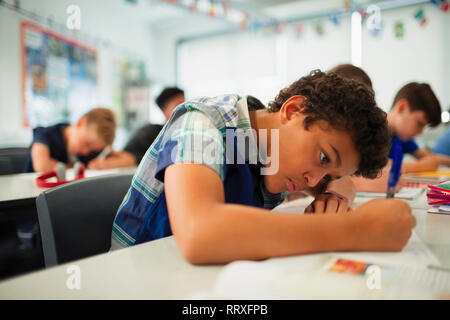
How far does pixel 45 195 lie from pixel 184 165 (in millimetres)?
369

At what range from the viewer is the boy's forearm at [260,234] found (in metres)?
0.49

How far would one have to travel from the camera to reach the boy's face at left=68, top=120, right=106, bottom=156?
2.27 meters

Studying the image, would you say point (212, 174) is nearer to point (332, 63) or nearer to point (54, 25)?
point (54, 25)

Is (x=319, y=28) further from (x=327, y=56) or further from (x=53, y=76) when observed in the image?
(x=53, y=76)

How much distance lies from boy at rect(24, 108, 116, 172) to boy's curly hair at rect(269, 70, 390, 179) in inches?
71.8

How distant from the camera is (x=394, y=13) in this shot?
4.26 metres

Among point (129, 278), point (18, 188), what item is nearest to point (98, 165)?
point (18, 188)

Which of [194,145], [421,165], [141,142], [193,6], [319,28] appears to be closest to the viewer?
[194,145]

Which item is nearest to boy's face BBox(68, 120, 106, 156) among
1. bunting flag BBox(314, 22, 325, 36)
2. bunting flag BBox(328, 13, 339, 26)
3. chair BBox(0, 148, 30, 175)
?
chair BBox(0, 148, 30, 175)

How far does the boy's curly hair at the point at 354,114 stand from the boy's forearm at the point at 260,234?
20 centimetres

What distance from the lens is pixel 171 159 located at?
23.3 inches

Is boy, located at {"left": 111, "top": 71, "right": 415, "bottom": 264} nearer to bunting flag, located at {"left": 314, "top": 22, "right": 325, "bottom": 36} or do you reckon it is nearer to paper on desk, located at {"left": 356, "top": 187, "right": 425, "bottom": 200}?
paper on desk, located at {"left": 356, "top": 187, "right": 425, "bottom": 200}

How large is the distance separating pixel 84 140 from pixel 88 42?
2522 mm
